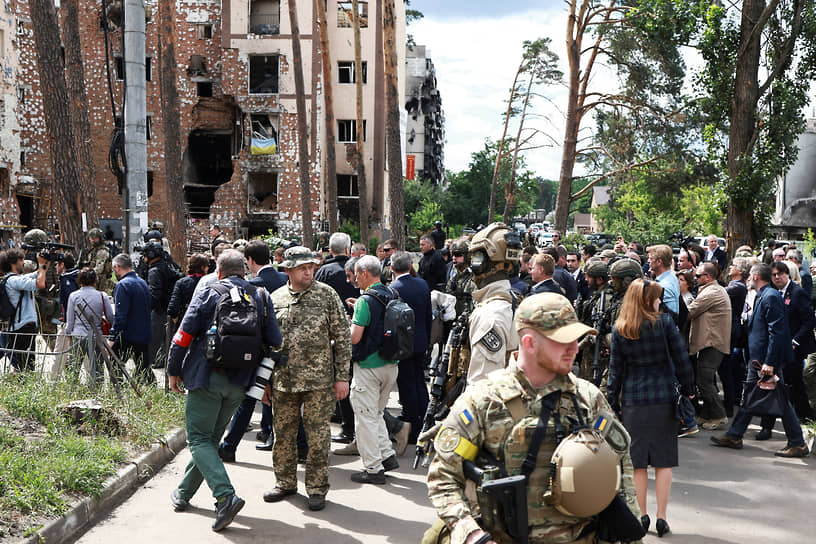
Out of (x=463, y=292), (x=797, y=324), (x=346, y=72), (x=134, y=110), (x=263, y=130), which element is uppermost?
(x=346, y=72)

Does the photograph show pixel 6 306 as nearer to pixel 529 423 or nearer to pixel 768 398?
pixel 529 423

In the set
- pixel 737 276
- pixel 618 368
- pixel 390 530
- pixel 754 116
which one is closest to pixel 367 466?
pixel 390 530

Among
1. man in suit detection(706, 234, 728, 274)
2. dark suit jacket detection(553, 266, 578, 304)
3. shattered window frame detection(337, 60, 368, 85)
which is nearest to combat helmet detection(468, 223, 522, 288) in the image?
dark suit jacket detection(553, 266, 578, 304)

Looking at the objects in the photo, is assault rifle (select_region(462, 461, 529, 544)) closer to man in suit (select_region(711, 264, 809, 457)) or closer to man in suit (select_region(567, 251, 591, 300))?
man in suit (select_region(711, 264, 809, 457))

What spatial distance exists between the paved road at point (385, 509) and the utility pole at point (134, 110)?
248 inches

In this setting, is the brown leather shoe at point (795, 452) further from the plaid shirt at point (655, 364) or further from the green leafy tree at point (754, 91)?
the green leafy tree at point (754, 91)

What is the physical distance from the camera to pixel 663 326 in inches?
228

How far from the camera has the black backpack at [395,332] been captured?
23.3ft

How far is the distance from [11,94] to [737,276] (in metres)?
33.4

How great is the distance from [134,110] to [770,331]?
401 inches

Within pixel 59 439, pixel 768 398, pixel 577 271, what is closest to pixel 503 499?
pixel 59 439

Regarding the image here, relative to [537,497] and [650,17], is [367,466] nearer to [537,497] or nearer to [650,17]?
[537,497]

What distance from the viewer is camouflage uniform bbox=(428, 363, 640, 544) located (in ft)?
9.39

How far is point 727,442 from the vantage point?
28.5 ft
